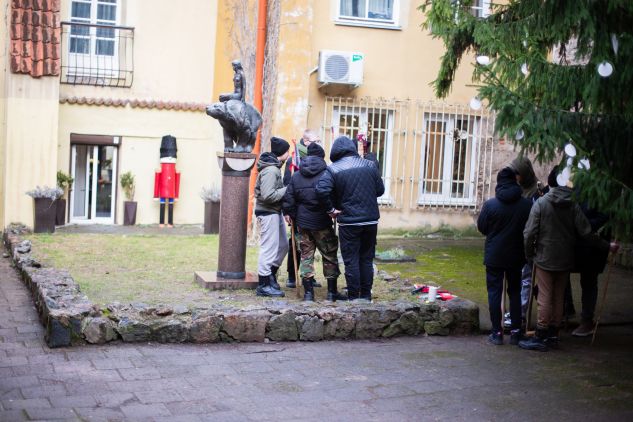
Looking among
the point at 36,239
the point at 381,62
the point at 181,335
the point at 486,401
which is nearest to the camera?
the point at 486,401

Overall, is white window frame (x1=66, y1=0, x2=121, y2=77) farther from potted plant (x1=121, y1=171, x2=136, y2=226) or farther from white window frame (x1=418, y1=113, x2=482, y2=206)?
white window frame (x1=418, y1=113, x2=482, y2=206)

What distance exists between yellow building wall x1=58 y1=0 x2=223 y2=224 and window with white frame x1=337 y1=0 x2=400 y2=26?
2.90 metres

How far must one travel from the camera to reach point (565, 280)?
855cm

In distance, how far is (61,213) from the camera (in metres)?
16.8

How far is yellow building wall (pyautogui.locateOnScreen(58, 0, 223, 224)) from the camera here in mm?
17516

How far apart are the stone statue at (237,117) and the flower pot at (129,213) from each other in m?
7.42

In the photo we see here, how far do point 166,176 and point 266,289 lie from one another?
793 cm

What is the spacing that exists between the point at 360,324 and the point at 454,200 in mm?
9071

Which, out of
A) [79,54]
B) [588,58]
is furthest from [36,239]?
[588,58]

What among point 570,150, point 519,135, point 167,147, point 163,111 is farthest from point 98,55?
point 570,150

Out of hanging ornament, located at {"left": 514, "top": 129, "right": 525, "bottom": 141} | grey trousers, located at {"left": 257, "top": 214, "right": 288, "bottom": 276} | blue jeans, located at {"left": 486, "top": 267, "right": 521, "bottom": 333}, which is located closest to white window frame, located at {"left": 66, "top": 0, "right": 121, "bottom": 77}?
grey trousers, located at {"left": 257, "top": 214, "right": 288, "bottom": 276}

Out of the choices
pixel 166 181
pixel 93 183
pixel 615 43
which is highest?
pixel 615 43

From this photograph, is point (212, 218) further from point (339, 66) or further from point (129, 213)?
point (339, 66)

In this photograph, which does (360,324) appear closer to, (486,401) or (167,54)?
(486,401)
